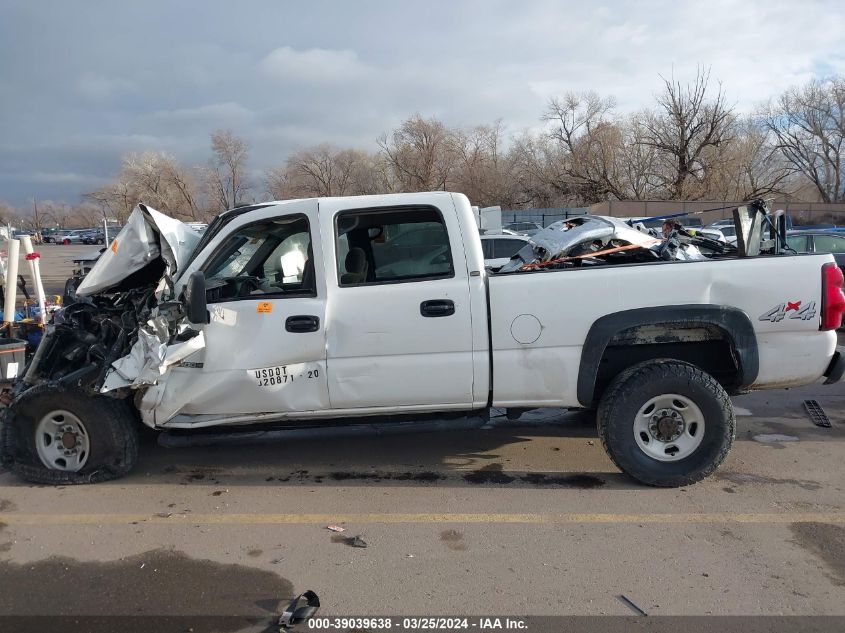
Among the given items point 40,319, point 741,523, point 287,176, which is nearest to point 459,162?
point 287,176

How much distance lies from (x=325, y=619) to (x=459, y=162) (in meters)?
53.7

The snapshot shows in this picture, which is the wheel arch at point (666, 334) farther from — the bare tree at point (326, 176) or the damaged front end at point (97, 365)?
the bare tree at point (326, 176)

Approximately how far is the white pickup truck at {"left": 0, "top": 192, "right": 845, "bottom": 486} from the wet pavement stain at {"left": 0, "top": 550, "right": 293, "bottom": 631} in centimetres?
101

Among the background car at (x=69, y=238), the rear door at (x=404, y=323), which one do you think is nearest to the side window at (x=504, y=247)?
the rear door at (x=404, y=323)

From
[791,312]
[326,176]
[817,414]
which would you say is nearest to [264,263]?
[791,312]

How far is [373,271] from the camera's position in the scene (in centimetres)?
438

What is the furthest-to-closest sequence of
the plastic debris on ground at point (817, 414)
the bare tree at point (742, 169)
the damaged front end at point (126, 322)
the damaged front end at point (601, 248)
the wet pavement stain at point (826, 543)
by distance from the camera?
the bare tree at point (742, 169), the plastic debris on ground at point (817, 414), the damaged front end at point (601, 248), the damaged front end at point (126, 322), the wet pavement stain at point (826, 543)

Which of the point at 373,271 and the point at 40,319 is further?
the point at 40,319

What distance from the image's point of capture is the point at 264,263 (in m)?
4.71

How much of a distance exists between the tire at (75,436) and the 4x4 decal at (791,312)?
14.6ft

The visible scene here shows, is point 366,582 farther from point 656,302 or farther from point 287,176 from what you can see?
point 287,176

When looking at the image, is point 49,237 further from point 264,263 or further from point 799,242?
point 264,263

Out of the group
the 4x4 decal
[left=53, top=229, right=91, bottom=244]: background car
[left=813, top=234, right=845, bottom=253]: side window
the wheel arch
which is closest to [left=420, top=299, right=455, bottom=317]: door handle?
the wheel arch

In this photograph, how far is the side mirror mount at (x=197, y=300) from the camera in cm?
375
